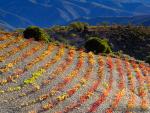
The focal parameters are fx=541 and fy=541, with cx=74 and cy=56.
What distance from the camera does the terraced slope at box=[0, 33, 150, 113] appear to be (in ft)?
73.3

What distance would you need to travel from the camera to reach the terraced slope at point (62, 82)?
22.3 meters

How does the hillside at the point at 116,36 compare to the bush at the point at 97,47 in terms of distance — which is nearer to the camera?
the bush at the point at 97,47

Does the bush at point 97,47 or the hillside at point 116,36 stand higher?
the bush at point 97,47

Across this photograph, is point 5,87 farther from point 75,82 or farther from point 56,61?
point 56,61

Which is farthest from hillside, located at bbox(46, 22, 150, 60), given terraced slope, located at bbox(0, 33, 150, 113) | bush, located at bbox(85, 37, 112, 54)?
terraced slope, located at bbox(0, 33, 150, 113)

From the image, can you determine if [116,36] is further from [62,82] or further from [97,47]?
[62,82]

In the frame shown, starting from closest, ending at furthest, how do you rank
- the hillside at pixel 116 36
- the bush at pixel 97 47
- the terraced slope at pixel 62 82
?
the terraced slope at pixel 62 82, the bush at pixel 97 47, the hillside at pixel 116 36

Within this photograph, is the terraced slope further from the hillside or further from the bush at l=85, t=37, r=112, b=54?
the hillside

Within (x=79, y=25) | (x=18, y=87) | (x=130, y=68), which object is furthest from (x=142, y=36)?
(x=18, y=87)

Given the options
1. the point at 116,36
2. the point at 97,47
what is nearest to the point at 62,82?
the point at 97,47

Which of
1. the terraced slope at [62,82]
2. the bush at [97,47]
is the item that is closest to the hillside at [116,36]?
the bush at [97,47]

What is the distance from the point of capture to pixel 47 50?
113ft

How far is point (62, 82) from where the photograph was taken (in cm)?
2586

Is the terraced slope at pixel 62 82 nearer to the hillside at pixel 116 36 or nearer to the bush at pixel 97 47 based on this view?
the bush at pixel 97 47
